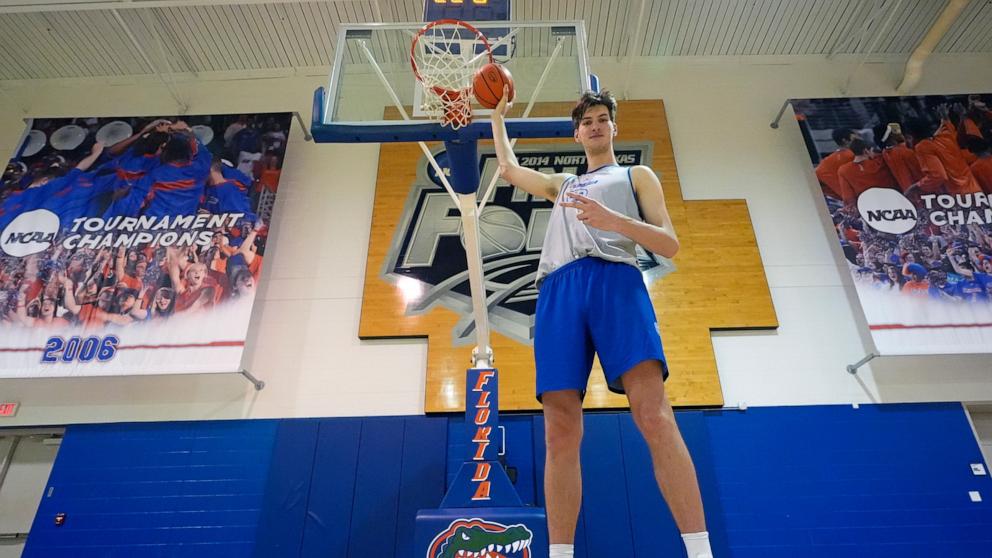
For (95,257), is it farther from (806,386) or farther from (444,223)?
(806,386)

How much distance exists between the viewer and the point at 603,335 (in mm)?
1914

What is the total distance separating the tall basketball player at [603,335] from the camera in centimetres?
176

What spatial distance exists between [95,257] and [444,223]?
3272 millimetres

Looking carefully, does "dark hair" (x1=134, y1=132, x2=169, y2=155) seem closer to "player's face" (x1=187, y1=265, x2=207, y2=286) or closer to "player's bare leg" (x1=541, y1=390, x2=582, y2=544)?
"player's face" (x1=187, y1=265, x2=207, y2=286)

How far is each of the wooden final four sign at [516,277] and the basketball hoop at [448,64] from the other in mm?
2263

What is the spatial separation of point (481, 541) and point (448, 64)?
2599 mm

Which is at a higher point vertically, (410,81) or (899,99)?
(899,99)

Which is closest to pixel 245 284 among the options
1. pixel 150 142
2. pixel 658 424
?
pixel 150 142

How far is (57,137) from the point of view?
242 inches

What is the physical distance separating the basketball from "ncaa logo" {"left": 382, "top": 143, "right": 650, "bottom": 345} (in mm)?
2756

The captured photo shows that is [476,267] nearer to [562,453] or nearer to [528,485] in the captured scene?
[562,453]

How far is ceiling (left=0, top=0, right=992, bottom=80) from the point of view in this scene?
249 inches

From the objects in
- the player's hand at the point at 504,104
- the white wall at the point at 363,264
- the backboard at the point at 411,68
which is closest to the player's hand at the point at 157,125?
the white wall at the point at 363,264

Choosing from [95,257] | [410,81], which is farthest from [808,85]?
[95,257]
